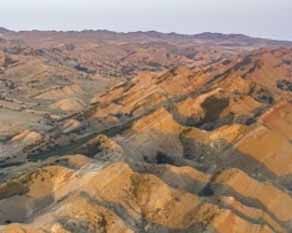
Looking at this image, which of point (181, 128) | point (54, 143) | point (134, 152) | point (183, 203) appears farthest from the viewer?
point (54, 143)

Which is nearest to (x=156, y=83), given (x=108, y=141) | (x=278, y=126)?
(x=278, y=126)

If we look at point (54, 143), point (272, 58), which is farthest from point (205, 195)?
point (272, 58)

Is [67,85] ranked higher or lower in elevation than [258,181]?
lower

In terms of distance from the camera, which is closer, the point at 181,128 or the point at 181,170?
the point at 181,170

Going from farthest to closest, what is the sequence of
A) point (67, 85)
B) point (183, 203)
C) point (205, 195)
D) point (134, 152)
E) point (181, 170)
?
point (67, 85) → point (134, 152) → point (181, 170) → point (205, 195) → point (183, 203)

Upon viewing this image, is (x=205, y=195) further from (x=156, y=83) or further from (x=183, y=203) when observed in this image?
(x=156, y=83)

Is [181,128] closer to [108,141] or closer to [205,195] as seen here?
[108,141]

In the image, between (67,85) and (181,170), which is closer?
(181,170)

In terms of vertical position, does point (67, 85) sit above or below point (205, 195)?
below

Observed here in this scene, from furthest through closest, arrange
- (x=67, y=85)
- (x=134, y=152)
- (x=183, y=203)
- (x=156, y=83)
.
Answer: (x=67, y=85) → (x=156, y=83) → (x=134, y=152) → (x=183, y=203)

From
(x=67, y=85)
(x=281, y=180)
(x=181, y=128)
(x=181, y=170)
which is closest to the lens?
(x=181, y=170)
